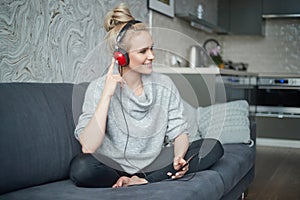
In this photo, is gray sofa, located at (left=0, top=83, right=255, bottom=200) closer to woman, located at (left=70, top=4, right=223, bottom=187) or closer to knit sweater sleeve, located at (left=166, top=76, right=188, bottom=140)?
woman, located at (left=70, top=4, right=223, bottom=187)

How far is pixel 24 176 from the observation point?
6.07 feet

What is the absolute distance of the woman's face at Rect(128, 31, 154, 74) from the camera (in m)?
1.96

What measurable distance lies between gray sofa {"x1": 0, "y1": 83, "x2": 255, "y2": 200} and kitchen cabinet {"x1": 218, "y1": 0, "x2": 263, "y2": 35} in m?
4.13

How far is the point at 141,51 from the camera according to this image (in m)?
1.97

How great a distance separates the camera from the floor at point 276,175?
3.30 meters

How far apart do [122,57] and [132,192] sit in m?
0.55

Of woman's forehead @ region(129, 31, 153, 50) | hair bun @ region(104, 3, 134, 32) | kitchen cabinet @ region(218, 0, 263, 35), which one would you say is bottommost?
woman's forehead @ region(129, 31, 153, 50)

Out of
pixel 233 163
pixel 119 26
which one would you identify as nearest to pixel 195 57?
pixel 233 163

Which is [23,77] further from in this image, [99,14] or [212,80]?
[212,80]

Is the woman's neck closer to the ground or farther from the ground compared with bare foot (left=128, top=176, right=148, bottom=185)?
farther from the ground

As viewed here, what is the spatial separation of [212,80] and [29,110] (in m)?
2.22

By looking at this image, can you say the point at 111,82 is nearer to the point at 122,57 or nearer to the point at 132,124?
the point at 122,57

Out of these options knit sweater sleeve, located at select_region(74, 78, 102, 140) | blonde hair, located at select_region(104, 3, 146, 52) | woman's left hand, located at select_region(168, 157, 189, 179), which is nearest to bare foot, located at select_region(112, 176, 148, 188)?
woman's left hand, located at select_region(168, 157, 189, 179)

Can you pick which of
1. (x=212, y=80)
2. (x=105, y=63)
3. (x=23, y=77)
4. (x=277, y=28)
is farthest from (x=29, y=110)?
(x=277, y=28)
